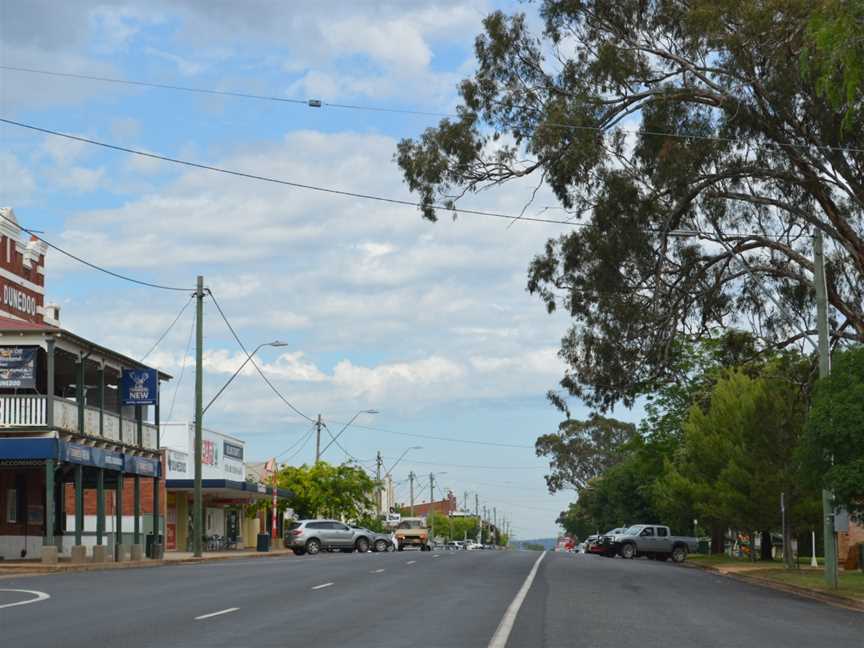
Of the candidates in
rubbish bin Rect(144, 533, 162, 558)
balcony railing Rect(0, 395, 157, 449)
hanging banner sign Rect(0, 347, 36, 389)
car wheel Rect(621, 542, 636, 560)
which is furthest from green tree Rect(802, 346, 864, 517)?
car wheel Rect(621, 542, 636, 560)

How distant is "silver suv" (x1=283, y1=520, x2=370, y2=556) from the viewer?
55.9 metres

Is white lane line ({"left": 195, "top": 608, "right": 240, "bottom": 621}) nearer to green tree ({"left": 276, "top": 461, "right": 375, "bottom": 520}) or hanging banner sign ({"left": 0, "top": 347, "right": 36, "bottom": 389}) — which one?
hanging banner sign ({"left": 0, "top": 347, "right": 36, "bottom": 389})

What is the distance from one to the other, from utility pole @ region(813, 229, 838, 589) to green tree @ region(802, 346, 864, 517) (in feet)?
2.28

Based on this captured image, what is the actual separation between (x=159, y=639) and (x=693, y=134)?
2096cm

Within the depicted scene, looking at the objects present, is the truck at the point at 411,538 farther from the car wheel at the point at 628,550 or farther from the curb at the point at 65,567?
the curb at the point at 65,567

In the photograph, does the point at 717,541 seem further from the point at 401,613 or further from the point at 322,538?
the point at 401,613

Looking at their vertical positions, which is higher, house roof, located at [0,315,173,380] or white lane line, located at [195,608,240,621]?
house roof, located at [0,315,173,380]

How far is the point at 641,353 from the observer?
35375 mm

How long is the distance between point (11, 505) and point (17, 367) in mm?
8852

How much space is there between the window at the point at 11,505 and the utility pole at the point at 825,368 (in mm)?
27381

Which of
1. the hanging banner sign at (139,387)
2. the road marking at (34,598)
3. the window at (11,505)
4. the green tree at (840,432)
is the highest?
the hanging banner sign at (139,387)

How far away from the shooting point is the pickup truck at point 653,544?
177 ft

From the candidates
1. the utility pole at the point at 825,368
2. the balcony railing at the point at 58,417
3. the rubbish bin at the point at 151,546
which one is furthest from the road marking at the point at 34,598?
the rubbish bin at the point at 151,546

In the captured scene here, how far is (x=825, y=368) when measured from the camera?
92.0 ft
